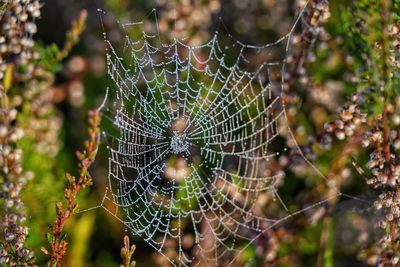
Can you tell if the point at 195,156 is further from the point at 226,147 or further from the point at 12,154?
the point at 12,154

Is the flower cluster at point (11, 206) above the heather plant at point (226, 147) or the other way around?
the other way around

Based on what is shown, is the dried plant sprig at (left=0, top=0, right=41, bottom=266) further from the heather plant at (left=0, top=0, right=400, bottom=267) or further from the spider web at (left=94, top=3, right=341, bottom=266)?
the spider web at (left=94, top=3, right=341, bottom=266)

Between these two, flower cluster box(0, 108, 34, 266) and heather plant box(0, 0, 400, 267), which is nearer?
flower cluster box(0, 108, 34, 266)

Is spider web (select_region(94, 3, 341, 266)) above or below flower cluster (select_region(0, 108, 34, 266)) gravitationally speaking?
above

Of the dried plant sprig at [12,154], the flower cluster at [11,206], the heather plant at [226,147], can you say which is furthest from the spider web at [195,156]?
the flower cluster at [11,206]

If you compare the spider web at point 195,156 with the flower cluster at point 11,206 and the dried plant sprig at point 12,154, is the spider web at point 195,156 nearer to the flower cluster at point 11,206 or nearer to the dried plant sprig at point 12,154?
the dried plant sprig at point 12,154

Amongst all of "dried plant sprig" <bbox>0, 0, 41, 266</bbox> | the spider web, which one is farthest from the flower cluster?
the spider web

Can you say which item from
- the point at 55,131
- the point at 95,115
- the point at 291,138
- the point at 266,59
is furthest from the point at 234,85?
the point at 95,115

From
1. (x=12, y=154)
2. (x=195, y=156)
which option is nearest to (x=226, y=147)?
(x=195, y=156)
